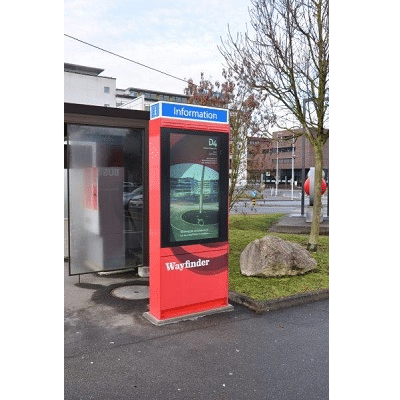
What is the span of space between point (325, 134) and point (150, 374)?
719 cm

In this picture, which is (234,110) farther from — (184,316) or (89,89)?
(89,89)

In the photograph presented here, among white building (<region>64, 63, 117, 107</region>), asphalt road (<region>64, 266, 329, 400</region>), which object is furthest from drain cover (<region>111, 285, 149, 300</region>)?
white building (<region>64, 63, 117, 107</region>)

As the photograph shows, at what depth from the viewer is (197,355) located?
4.10 metres

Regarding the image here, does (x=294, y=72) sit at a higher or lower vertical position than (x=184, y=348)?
higher

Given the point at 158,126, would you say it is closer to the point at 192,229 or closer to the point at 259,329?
the point at 192,229

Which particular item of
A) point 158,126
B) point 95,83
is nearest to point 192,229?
point 158,126

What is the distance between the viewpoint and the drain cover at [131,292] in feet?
20.2

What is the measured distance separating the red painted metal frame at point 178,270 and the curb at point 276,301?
38 cm

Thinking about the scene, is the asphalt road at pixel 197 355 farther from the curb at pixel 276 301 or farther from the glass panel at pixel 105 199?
the glass panel at pixel 105 199

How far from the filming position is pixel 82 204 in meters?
7.07

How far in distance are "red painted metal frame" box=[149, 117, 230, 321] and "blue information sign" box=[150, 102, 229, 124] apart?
0.07m

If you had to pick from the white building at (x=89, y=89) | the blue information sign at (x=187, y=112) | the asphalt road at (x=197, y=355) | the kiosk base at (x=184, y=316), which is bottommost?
the asphalt road at (x=197, y=355)

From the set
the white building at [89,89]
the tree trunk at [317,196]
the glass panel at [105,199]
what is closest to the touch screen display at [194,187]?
the glass panel at [105,199]

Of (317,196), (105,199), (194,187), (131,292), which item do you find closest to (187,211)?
(194,187)
